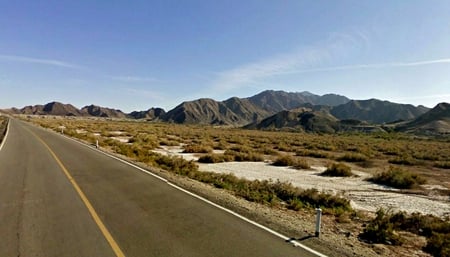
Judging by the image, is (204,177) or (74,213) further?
(204,177)

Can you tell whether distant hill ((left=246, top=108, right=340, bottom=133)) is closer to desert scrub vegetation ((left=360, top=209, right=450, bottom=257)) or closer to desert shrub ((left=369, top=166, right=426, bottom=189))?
desert shrub ((left=369, top=166, right=426, bottom=189))

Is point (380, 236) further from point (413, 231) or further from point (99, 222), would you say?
point (99, 222)

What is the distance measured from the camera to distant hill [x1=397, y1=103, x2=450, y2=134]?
409 ft

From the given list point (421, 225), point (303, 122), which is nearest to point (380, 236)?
point (421, 225)

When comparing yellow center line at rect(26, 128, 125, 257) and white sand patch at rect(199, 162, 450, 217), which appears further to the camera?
white sand patch at rect(199, 162, 450, 217)

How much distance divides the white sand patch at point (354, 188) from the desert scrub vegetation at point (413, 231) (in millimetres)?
2515

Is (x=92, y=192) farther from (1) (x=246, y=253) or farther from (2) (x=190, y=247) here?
(1) (x=246, y=253)

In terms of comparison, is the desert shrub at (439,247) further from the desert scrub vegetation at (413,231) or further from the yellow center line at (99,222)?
the yellow center line at (99,222)

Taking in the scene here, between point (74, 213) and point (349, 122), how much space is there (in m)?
159

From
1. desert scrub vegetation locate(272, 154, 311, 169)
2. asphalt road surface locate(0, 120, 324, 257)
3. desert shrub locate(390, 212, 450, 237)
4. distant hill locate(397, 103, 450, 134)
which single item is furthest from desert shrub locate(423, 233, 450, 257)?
distant hill locate(397, 103, 450, 134)

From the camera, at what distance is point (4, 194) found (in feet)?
31.3

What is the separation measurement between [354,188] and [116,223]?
12.8 m

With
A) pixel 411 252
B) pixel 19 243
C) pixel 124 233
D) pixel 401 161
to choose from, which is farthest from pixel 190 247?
pixel 401 161

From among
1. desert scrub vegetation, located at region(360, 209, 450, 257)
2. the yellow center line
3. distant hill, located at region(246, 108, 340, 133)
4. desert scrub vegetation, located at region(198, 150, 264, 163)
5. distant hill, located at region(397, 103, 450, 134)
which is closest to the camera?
the yellow center line
